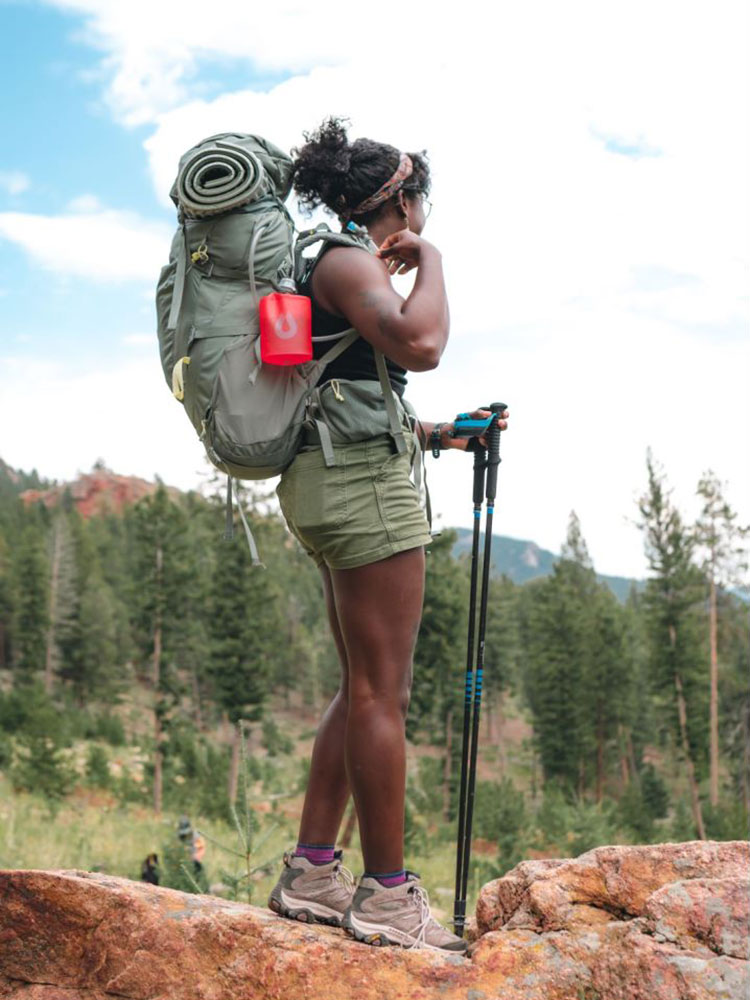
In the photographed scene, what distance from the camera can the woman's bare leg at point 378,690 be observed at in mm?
3057

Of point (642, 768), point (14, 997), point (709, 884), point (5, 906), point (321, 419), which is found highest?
point (321, 419)

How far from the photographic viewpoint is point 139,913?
123 inches

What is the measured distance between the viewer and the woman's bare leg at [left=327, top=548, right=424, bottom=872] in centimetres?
306

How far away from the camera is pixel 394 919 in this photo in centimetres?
307

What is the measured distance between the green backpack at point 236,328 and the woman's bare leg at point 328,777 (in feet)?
2.10

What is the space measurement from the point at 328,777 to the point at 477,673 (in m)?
0.69

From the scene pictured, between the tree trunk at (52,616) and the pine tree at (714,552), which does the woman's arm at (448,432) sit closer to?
the pine tree at (714,552)

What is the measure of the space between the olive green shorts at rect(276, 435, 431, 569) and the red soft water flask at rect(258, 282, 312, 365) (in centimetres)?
35

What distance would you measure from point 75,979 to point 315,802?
97cm

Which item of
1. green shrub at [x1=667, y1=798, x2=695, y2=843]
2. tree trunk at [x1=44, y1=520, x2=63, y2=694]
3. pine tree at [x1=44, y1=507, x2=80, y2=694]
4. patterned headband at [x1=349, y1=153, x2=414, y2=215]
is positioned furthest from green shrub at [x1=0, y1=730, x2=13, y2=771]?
patterned headband at [x1=349, y1=153, x2=414, y2=215]

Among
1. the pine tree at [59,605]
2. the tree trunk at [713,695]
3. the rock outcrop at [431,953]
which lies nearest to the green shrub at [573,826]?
the tree trunk at [713,695]

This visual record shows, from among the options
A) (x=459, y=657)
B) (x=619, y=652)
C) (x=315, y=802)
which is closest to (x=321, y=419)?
(x=315, y=802)

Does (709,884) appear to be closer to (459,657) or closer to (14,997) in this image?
(14,997)

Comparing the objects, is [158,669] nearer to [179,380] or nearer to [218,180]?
[179,380]
